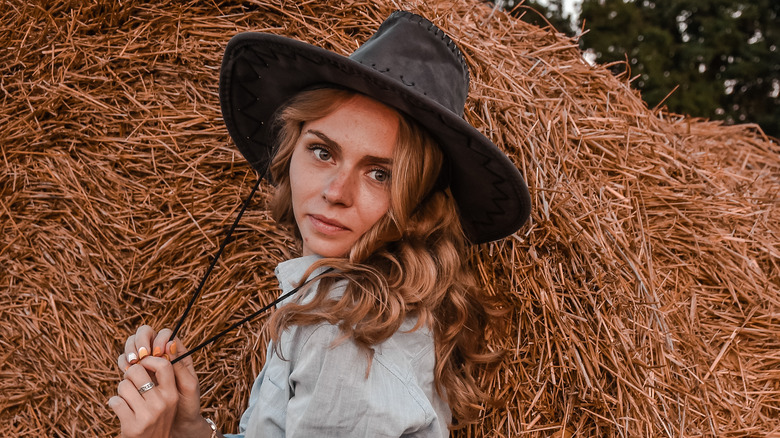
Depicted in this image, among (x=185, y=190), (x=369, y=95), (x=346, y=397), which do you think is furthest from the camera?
(x=185, y=190)

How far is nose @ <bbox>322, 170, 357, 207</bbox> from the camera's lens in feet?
3.64

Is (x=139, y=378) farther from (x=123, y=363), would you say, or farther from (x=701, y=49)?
(x=701, y=49)

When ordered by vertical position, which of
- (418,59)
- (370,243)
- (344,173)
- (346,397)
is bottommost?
(346,397)

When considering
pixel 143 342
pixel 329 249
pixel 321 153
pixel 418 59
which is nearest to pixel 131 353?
pixel 143 342

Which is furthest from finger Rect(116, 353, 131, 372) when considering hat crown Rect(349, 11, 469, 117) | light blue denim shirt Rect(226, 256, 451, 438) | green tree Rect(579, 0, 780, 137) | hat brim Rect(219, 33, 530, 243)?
green tree Rect(579, 0, 780, 137)

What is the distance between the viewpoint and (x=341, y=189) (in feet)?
3.64

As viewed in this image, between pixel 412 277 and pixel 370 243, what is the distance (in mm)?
109

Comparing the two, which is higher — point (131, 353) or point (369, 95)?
point (369, 95)

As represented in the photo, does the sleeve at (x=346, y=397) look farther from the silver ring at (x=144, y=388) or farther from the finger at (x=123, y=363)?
the finger at (x=123, y=363)

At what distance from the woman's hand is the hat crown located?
0.75m

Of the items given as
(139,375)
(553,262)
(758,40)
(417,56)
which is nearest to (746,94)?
(758,40)

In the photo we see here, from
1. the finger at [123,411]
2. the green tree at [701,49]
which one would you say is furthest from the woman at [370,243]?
the green tree at [701,49]

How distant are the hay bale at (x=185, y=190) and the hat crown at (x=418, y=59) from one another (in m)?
0.36

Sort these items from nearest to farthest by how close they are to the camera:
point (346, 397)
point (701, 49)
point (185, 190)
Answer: point (346, 397) → point (185, 190) → point (701, 49)
